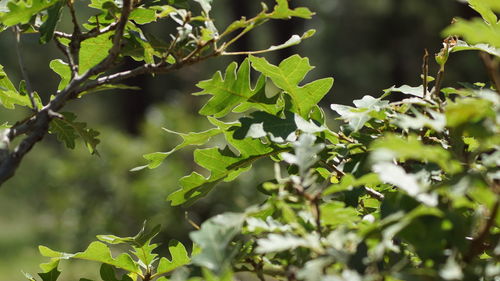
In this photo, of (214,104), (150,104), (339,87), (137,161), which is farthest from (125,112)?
(214,104)

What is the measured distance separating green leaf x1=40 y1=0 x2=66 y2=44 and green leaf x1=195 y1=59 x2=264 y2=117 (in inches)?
12.4

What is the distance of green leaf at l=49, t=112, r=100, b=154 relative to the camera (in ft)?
4.90

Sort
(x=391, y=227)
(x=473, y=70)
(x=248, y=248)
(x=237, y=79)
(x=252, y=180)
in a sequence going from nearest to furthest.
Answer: (x=391, y=227) → (x=248, y=248) → (x=237, y=79) → (x=252, y=180) → (x=473, y=70)

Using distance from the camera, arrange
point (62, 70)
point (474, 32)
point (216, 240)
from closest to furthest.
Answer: point (474, 32)
point (216, 240)
point (62, 70)

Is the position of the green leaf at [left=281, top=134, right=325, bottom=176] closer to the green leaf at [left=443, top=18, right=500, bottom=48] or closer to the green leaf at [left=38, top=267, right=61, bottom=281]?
the green leaf at [left=443, top=18, right=500, bottom=48]

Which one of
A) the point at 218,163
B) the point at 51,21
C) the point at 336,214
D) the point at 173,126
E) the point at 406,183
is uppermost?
the point at 51,21

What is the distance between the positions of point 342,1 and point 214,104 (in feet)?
45.7

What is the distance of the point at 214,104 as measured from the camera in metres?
1.44

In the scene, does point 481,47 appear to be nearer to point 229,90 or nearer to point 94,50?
point 229,90

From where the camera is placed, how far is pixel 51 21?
4.38 feet

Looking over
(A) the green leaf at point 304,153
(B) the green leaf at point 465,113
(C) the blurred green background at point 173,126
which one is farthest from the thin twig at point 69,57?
(C) the blurred green background at point 173,126

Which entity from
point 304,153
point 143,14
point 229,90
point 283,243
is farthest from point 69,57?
point 283,243

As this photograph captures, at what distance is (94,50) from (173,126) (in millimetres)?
6385

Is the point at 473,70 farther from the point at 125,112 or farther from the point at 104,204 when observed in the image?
the point at 125,112
